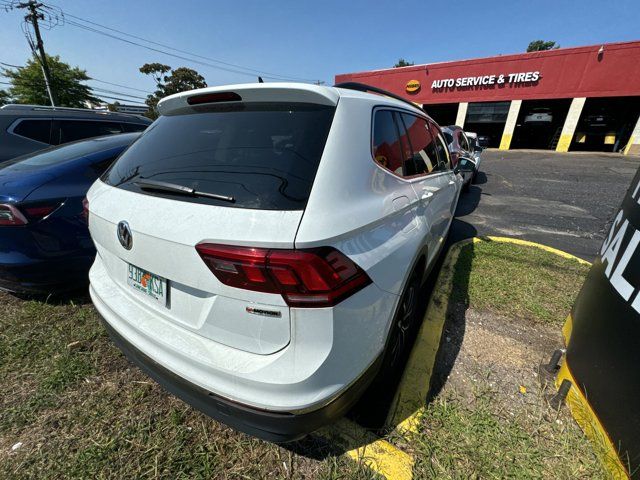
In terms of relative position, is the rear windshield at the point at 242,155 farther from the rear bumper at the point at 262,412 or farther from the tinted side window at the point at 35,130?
the tinted side window at the point at 35,130

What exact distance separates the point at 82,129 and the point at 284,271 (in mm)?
5663

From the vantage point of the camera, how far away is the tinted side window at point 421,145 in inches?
91.0

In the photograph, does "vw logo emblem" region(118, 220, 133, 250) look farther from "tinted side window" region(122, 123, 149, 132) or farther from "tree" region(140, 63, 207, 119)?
"tree" region(140, 63, 207, 119)

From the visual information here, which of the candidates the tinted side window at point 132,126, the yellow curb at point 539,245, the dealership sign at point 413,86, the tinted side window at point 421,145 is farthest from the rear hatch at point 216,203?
the dealership sign at point 413,86

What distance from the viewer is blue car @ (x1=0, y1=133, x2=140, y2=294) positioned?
2361 millimetres

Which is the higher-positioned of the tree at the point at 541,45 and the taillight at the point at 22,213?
the tree at the point at 541,45

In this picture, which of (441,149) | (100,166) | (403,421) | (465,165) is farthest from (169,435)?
(465,165)

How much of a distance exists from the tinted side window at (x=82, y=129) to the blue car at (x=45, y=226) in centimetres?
231

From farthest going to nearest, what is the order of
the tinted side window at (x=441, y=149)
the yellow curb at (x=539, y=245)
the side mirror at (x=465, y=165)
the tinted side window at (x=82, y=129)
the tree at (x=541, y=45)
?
the tree at (x=541, y=45)
the tinted side window at (x=82, y=129)
the yellow curb at (x=539, y=245)
the side mirror at (x=465, y=165)
the tinted side window at (x=441, y=149)

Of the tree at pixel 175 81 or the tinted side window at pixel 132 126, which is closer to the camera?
the tinted side window at pixel 132 126

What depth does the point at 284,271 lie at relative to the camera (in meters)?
1.11

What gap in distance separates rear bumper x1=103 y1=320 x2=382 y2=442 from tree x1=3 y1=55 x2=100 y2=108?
4134cm

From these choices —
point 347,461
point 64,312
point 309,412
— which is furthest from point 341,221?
point 64,312

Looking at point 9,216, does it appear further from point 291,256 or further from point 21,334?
point 291,256
